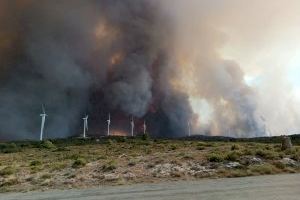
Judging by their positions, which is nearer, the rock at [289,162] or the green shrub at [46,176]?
the rock at [289,162]

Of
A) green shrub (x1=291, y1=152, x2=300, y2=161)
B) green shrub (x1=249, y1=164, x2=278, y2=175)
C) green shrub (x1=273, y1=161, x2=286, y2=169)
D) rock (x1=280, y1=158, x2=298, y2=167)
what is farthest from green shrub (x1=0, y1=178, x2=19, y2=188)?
green shrub (x1=291, y1=152, x2=300, y2=161)

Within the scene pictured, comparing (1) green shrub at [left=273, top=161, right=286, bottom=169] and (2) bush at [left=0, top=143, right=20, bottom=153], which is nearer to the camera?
(1) green shrub at [left=273, top=161, right=286, bottom=169]

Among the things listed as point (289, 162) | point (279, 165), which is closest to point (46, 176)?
point (279, 165)

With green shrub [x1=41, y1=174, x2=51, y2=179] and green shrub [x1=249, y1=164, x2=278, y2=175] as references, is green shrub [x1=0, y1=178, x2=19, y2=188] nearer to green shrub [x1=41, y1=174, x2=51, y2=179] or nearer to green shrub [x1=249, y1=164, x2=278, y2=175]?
green shrub [x1=41, y1=174, x2=51, y2=179]

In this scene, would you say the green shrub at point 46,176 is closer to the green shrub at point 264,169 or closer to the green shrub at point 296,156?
the green shrub at point 264,169

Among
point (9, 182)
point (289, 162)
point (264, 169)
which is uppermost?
point (289, 162)

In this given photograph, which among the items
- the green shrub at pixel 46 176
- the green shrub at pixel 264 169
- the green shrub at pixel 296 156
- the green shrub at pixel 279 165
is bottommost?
the green shrub at pixel 46 176

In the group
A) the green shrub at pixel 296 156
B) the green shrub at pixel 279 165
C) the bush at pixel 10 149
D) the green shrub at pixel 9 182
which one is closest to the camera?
the green shrub at pixel 279 165

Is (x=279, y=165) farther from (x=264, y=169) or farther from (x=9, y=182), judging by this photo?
(x=9, y=182)

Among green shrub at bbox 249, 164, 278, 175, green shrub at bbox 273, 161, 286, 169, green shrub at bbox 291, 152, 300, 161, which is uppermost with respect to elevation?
green shrub at bbox 291, 152, 300, 161

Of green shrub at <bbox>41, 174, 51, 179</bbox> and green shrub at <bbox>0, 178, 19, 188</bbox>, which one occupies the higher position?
green shrub at <bbox>41, 174, 51, 179</bbox>

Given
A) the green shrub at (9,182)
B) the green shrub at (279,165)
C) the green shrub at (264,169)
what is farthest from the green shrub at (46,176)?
the green shrub at (279,165)

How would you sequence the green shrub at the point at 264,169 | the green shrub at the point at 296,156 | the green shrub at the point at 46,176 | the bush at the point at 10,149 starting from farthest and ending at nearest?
the bush at the point at 10,149
the green shrub at the point at 296,156
the green shrub at the point at 46,176
the green shrub at the point at 264,169

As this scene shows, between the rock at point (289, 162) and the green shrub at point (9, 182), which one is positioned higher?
the rock at point (289, 162)
